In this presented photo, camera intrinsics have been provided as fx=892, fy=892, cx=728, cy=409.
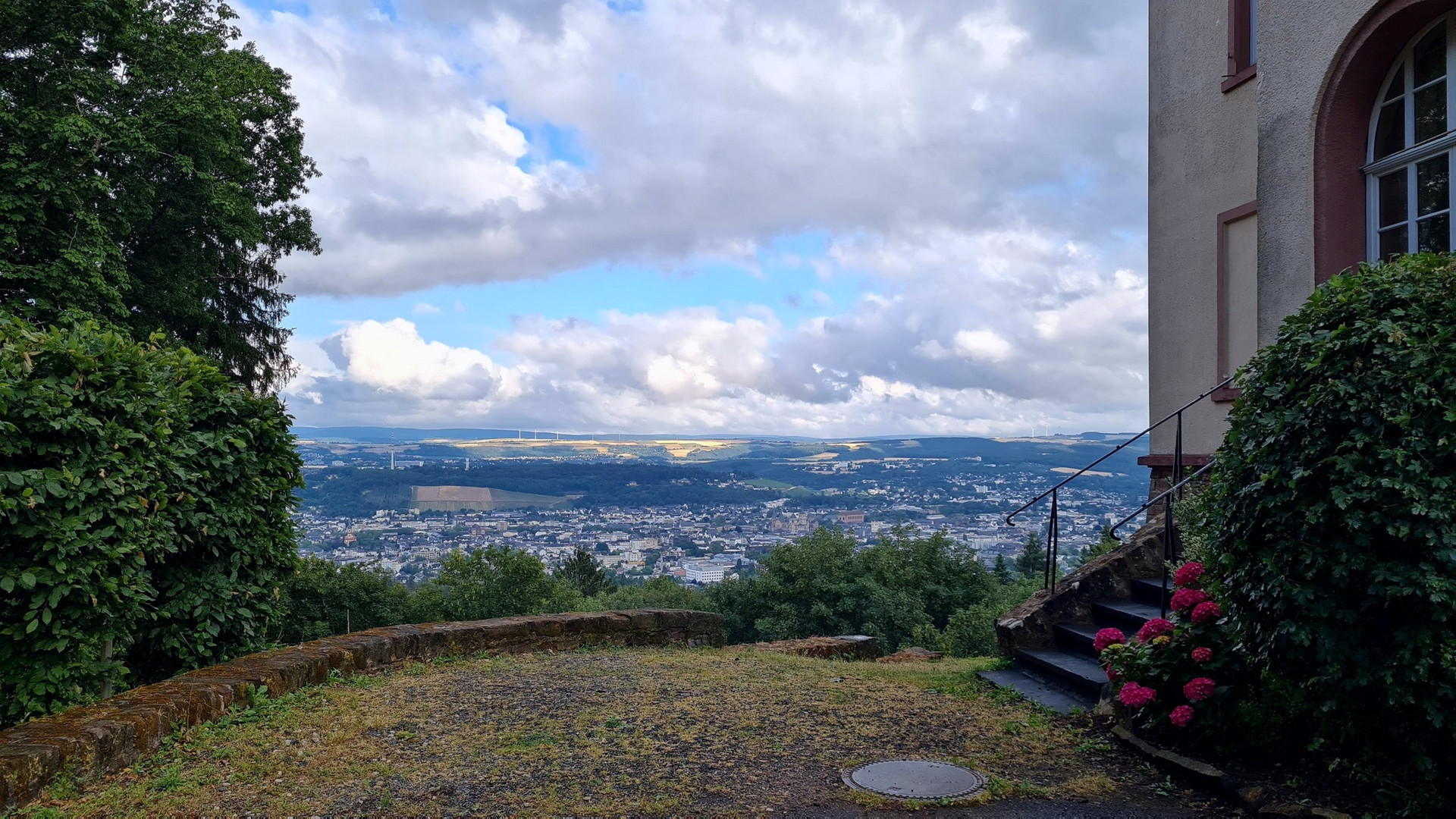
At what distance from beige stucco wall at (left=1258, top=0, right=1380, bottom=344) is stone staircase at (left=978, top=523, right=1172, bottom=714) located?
225cm

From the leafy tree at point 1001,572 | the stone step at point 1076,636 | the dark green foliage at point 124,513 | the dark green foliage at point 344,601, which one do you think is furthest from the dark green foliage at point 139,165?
the leafy tree at point 1001,572

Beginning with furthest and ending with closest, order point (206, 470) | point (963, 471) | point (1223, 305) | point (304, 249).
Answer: point (963, 471) → point (304, 249) → point (1223, 305) → point (206, 470)

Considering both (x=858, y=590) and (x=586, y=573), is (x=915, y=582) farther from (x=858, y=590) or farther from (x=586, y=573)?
(x=586, y=573)

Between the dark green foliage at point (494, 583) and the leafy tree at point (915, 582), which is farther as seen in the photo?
the leafy tree at point (915, 582)

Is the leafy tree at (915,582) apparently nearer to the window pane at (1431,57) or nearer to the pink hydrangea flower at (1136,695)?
the pink hydrangea flower at (1136,695)

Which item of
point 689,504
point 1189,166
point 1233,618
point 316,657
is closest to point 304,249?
point 316,657

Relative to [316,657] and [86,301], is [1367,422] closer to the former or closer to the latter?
[316,657]

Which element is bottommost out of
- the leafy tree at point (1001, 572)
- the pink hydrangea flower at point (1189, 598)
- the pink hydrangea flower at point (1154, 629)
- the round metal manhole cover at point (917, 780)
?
the leafy tree at point (1001, 572)

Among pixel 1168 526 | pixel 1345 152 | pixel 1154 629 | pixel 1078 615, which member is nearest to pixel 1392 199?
pixel 1345 152

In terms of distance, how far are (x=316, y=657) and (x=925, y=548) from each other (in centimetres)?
1662

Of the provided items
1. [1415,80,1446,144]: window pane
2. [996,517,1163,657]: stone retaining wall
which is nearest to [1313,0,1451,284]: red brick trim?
[1415,80,1446,144]: window pane

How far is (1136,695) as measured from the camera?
491 centimetres

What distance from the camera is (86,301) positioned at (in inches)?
504

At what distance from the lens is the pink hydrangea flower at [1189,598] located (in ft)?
16.8
